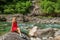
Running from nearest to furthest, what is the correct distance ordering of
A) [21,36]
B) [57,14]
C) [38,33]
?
[21,36] → [38,33] → [57,14]

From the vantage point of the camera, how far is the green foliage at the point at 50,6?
219 feet

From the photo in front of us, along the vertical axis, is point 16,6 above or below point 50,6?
below

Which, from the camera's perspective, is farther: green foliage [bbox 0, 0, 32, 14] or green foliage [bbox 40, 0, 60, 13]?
green foliage [bbox 0, 0, 32, 14]

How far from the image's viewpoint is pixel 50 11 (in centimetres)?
6656

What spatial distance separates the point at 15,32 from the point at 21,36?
116 centimetres

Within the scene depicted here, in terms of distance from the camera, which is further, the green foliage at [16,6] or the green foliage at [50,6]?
the green foliage at [16,6]

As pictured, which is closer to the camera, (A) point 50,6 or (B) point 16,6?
(A) point 50,6

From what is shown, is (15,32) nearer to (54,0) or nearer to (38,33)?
(38,33)

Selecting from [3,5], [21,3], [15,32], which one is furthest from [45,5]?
[15,32]

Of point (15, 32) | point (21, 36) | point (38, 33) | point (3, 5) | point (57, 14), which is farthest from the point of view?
point (3, 5)

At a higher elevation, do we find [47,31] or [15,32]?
[15,32]

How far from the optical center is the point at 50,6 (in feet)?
222

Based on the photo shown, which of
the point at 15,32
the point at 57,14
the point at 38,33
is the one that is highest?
the point at 15,32

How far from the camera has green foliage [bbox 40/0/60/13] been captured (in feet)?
219
